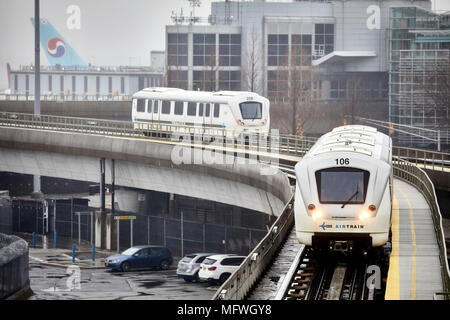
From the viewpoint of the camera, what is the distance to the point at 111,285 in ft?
140

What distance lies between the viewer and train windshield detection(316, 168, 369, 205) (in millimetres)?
23750

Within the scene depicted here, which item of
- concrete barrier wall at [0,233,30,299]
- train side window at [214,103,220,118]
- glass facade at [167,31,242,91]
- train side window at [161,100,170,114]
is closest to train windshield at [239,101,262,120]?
train side window at [214,103,220,118]

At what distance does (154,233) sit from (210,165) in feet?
30.4

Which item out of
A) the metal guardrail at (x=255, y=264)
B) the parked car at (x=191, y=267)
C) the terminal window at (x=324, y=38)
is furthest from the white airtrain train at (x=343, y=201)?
the terminal window at (x=324, y=38)

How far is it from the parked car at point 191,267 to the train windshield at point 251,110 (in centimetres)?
1277

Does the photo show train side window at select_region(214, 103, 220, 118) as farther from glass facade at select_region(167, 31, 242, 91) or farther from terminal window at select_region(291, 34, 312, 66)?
glass facade at select_region(167, 31, 242, 91)

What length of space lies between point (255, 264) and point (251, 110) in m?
33.1

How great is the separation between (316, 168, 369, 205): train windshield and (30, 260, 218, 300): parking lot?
1497 centimetres

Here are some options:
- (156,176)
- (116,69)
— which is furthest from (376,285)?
(116,69)

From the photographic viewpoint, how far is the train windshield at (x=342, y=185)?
2375 cm

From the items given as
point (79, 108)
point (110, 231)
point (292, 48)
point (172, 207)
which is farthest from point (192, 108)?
point (292, 48)

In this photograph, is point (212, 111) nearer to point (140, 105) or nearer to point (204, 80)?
point (140, 105)
